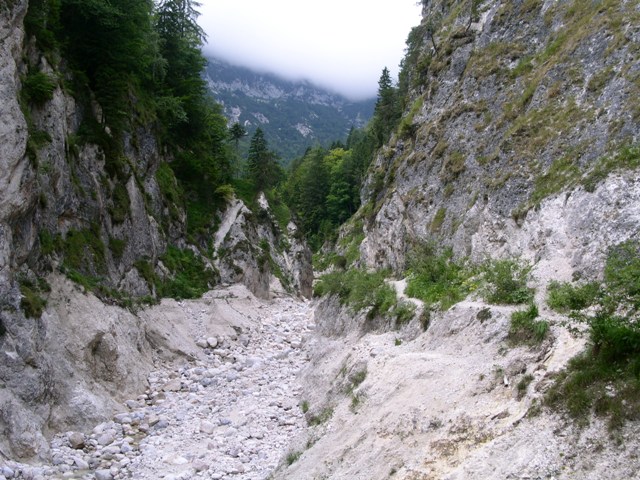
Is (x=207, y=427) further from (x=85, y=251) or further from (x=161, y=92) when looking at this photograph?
(x=161, y=92)

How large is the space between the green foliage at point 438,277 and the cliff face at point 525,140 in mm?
959

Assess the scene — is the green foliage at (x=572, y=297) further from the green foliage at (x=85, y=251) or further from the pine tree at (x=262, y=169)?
the pine tree at (x=262, y=169)

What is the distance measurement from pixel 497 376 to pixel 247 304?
25.3m

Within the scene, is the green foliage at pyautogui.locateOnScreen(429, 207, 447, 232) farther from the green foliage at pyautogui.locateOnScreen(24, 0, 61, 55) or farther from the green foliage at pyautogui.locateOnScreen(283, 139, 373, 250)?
the green foliage at pyautogui.locateOnScreen(283, 139, 373, 250)

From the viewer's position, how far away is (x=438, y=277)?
20281mm

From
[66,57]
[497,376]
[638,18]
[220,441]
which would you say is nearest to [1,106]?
[66,57]

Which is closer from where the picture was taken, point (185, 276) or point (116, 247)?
point (116, 247)

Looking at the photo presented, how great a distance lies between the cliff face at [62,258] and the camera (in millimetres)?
14664

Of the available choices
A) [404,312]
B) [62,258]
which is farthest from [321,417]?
[62,258]

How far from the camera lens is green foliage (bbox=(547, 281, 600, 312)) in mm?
11352

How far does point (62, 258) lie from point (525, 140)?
69.5 feet

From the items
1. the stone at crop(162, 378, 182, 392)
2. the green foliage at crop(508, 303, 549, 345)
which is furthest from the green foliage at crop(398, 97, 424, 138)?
the green foliage at crop(508, 303, 549, 345)

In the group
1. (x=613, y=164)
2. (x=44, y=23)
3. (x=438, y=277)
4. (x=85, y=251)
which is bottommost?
(x=85, y=251)

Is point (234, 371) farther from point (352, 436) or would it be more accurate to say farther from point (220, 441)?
point (352, 436)
